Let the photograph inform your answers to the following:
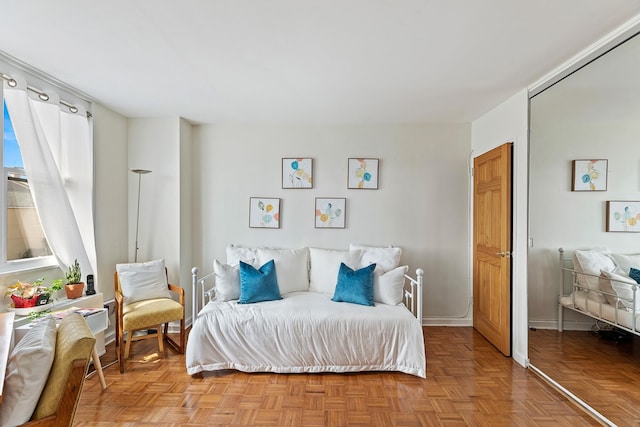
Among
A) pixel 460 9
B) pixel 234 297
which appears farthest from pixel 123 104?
pixel 460 9

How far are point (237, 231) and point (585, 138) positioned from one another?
343cm

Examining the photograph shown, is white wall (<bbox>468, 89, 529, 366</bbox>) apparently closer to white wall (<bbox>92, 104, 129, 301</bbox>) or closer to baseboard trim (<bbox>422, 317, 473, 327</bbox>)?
baseboard trim (<bbox>422, 317, 473, 327</bbox>)

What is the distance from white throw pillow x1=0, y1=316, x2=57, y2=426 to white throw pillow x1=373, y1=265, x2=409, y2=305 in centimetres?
256

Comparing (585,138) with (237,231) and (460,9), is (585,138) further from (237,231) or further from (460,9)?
(237,231)

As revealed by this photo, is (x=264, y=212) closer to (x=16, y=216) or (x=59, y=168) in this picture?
(x=59, y=168)

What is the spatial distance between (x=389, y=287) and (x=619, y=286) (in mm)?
1686

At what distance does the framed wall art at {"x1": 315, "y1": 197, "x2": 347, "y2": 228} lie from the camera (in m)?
4.02

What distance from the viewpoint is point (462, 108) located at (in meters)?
3.50

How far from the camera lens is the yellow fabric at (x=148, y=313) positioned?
115 inches

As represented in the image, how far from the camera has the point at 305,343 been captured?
2.83m

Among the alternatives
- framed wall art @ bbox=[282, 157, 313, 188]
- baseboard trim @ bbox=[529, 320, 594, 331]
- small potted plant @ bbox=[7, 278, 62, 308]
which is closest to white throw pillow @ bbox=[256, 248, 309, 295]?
framed wall art @ bbox=[282, 157, 313, 188]

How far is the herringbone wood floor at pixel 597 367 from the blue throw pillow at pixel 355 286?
1452 millimetres

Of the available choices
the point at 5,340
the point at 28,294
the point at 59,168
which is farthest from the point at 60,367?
the point at 59,168

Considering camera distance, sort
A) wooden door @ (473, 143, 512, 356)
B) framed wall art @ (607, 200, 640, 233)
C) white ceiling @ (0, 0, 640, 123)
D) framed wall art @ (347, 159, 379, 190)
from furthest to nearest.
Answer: framed wall art @ (347, 159, 379, 190) → wooden door @ (473, 143, 512, 356) → framed wall art @ (607, 200, 640, 233) → white ceiling @ (0, 0, 640, 123)
